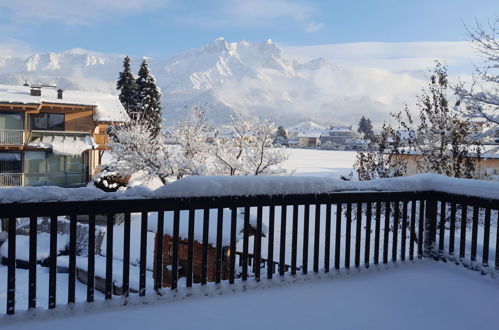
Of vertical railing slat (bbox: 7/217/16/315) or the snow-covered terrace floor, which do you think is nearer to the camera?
vertical railing slat (bbox: 7/217/16/315)

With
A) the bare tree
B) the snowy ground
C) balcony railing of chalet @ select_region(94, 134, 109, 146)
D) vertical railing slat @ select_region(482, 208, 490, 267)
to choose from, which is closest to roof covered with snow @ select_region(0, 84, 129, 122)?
balcony railing of chalet @ select_region(94, 134, 109, 146)

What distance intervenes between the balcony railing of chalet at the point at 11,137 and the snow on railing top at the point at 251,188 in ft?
79.0

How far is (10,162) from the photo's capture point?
24.7 meters

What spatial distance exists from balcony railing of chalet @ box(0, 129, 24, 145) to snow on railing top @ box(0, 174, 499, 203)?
2407cm

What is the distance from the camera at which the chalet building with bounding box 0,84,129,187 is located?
2391 cm

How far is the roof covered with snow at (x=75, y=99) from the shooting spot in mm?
23562

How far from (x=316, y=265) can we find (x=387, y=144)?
9947mm

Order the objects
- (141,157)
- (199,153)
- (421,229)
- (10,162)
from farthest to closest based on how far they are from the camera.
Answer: (10,162)
(199,153)
(141,157)
(421,229)

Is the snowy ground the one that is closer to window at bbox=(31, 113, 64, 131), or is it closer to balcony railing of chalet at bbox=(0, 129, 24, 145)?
window at bbox=(31, 113, 64, 131)

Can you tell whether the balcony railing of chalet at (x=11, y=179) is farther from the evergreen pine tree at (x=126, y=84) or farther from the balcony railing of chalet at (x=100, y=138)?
the evergreen pine tree at (x=126, y=84)

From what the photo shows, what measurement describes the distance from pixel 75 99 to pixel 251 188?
85.0 ft

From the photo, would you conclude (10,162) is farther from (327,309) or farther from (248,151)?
(327,309)

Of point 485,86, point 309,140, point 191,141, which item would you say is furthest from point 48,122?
point 309,140

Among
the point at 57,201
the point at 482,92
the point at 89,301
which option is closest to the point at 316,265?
the point at 89,301
